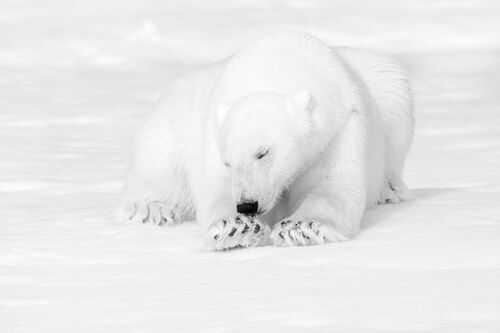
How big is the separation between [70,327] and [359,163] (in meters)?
1.81

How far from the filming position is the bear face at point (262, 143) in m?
4.32

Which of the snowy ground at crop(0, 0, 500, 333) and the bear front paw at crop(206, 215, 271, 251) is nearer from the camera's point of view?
the snowy ground at crop(0, 0, 500, 333)

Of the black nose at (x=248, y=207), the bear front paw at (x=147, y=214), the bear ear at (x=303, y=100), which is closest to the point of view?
the black nose at (x=248, y=207)

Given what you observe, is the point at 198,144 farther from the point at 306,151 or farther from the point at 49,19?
the point at 49,19

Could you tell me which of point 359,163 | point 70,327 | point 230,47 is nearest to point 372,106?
point 359,163

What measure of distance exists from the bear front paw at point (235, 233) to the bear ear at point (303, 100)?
449mm

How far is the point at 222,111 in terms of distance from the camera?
4.55 meters

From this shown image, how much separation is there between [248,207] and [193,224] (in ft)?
3.26

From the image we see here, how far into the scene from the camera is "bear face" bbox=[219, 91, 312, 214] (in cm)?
432

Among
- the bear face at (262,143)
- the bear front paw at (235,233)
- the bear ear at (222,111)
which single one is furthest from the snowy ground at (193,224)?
the bear ear at (222,111)

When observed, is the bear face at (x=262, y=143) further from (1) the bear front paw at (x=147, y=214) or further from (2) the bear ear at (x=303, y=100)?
(1) the bear front paw at (x=147, y=214)

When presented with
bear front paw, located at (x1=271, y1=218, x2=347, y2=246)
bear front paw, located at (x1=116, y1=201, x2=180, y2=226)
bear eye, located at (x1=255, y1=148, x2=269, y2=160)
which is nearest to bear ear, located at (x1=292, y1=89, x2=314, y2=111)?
bear eye, located at (x1=255, y1=148, x2=269, y2=160)

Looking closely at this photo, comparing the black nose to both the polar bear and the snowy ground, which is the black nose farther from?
the snowy ground

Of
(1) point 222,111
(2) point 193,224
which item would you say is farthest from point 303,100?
(2) point 193,224
